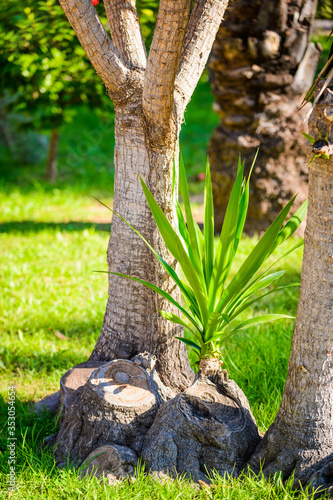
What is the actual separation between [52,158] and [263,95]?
325 centimetres

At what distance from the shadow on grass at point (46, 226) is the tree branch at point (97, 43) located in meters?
3.01

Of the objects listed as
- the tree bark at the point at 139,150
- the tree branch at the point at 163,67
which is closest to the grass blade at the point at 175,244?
the tree bark at the point at 139,150

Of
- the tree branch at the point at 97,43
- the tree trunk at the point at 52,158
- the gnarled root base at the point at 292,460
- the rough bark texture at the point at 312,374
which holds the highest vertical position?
the tree branch at the point at 97,43

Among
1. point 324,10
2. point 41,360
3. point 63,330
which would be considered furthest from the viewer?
point 324,10

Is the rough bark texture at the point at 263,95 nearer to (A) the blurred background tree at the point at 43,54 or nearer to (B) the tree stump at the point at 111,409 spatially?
(A) the blurred background tree at the point at 43,54

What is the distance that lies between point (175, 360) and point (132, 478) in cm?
53

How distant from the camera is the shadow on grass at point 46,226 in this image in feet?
16.0

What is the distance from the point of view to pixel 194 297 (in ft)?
6.43

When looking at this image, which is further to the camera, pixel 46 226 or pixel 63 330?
pixel 46 226

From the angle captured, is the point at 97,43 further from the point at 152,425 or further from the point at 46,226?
the point at 46,226

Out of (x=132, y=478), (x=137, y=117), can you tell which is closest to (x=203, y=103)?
(x=137, y=117)

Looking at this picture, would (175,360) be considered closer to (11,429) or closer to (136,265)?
(136,265)

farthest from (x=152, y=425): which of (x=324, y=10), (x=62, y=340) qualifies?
(x=324, y=10)

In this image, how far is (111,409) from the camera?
1.87 m
